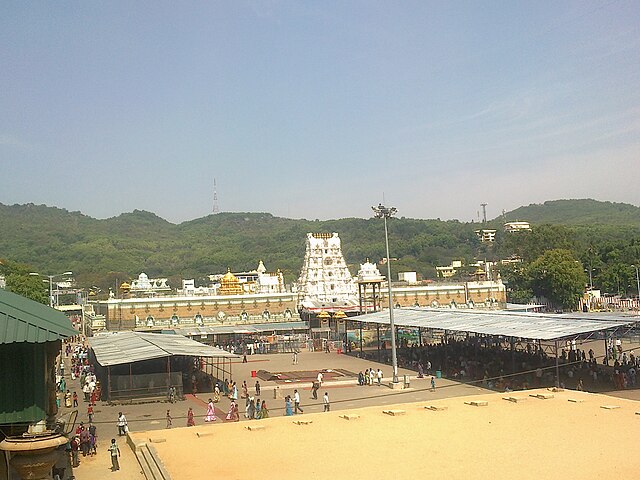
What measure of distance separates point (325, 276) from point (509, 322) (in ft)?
126

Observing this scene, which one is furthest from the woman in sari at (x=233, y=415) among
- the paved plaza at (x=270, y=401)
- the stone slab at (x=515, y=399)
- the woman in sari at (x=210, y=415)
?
the stone slab at (x=515, y=399)

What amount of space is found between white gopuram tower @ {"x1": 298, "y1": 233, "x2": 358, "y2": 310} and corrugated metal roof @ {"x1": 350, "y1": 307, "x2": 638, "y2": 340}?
22.7m

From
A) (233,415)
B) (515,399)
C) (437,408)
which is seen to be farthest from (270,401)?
(515,399)

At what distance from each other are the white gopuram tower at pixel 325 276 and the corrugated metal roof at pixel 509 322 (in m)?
22.7

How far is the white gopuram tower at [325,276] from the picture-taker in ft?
227

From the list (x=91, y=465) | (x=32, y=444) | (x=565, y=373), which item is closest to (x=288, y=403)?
(x=91, y=465)

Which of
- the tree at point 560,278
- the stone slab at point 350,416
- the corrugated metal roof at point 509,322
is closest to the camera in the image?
the stone slab at point 350,416

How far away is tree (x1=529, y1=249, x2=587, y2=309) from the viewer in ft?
252

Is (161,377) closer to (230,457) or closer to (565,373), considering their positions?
(230,457)

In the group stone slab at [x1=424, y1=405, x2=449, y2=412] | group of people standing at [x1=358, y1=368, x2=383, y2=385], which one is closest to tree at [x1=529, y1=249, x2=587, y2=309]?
group of people standing at [x1=358, y1=368, x2=383, y2=385]

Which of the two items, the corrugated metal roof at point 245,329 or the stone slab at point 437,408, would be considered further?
the corrugated metal roof at point 245,329

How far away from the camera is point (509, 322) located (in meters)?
33.7

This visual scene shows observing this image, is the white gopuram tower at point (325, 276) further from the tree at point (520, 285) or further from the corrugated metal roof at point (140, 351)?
the corrugated metal roof at point (140, 351)

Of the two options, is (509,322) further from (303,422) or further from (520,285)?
(520,285)
